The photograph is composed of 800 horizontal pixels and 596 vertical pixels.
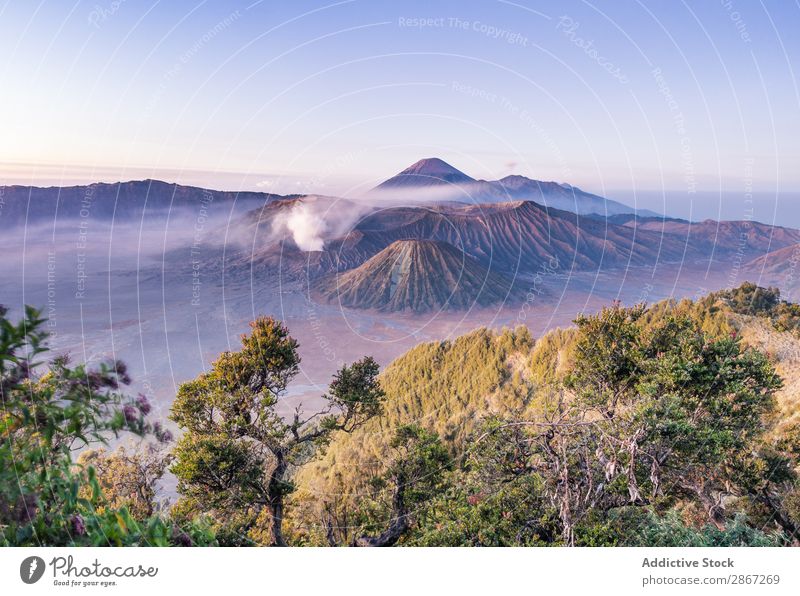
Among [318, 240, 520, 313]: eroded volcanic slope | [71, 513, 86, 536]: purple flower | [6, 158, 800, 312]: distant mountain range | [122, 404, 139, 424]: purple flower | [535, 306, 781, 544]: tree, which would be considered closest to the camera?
[71, 513, 86, 536]: purple flower

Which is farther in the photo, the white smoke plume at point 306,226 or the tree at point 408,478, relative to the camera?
the white smoke plume at point 306,226

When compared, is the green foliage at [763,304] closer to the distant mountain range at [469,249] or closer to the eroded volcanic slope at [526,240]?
the distant mountain range at [469,249]

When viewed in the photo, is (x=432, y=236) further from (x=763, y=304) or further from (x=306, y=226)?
(x=763, y=304)

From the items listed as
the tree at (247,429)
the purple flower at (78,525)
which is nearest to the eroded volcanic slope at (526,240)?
the tree at (247,429)

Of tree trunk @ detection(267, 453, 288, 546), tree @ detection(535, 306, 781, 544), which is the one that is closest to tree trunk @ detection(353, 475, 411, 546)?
tree trunk @ detection(267, 453, 288, 546)

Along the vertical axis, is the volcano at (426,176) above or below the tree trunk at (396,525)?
above
